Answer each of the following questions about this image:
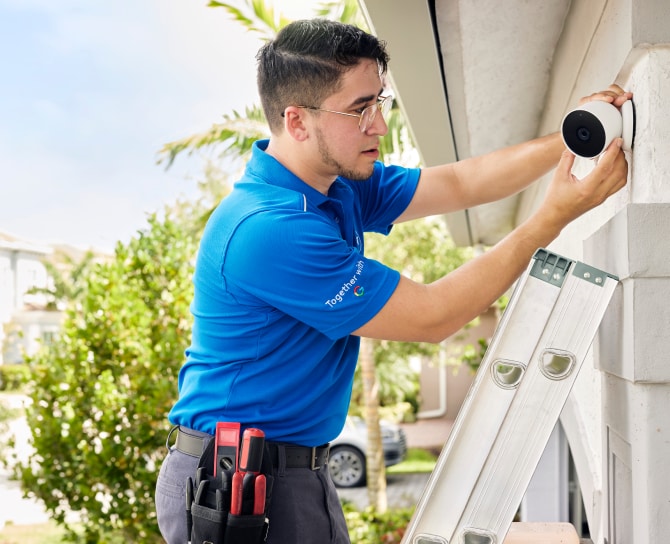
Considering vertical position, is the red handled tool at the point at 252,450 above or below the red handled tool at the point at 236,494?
above

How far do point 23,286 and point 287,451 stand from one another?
40.6 m

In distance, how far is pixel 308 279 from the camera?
1716 millimetres

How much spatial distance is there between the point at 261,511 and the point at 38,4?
79.6 metres

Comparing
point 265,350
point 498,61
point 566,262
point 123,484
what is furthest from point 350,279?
point 123,484

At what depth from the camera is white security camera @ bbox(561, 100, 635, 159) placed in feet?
5.12

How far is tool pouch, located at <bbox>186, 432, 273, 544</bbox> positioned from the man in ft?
0.32

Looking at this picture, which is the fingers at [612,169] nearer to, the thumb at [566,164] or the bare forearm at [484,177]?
the thumb at [566,164]

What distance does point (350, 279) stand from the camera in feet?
5.57

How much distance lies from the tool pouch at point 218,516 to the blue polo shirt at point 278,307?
14 cm

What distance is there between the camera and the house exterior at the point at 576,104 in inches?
54.7

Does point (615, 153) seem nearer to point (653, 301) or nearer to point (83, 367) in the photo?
point (653, 301)

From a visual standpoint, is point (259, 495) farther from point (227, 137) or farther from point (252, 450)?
point (227, 137)

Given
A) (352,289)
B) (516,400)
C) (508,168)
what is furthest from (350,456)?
(516,400)

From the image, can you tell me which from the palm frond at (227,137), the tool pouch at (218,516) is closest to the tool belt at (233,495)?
the tool pouch at (218,516)
